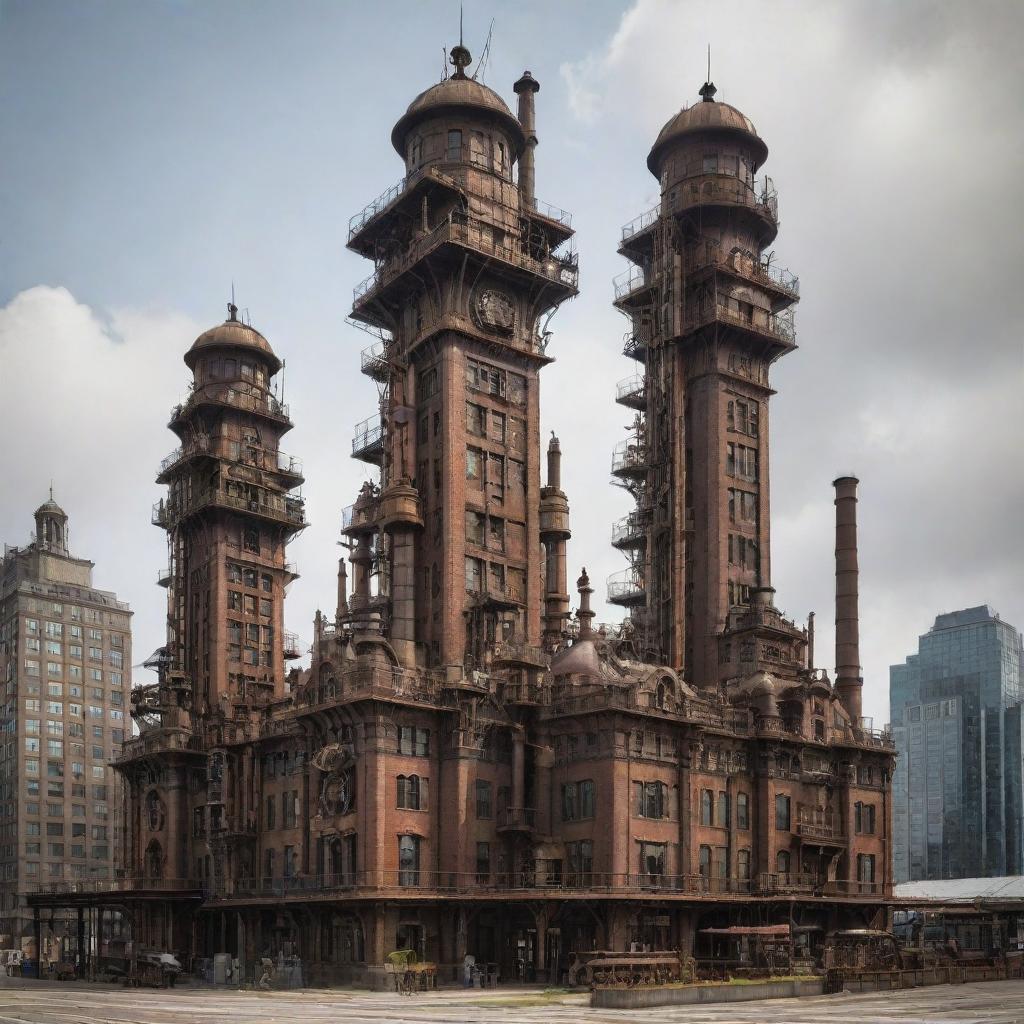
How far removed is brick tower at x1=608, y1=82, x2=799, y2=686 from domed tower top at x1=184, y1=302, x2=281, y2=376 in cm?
3555

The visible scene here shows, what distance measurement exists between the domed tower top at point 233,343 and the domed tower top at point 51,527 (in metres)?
62.0

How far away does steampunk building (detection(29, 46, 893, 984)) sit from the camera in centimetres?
8781

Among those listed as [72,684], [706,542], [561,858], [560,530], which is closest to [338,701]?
[561,858]

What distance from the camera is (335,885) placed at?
286 feet

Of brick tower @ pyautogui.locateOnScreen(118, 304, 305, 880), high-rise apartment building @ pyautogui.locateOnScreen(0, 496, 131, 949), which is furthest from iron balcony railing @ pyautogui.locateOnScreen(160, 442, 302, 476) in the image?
high-rise apartment building @ pyautogui.locateOnScreen(0, 496, 131, 949)

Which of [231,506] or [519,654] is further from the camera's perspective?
[231,506]

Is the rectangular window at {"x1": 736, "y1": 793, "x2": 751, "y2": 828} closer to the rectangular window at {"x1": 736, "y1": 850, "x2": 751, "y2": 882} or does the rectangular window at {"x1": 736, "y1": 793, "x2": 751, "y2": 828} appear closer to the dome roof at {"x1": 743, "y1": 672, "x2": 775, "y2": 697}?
the rectangular window at {"x1": 736, "y1": 850, "x2": 751, "y2": 882}

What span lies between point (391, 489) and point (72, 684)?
315ft

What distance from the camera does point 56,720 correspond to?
17588 cm

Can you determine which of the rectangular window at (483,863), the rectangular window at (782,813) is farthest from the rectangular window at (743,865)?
the rectangular window at (483,863)

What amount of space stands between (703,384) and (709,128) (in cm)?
2168

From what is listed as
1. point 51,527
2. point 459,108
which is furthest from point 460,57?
point 51,527

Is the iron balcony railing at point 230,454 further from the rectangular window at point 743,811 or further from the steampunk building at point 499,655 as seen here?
the rectangular window at point 743,811

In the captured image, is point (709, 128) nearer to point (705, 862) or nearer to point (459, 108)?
point (459, 108)
